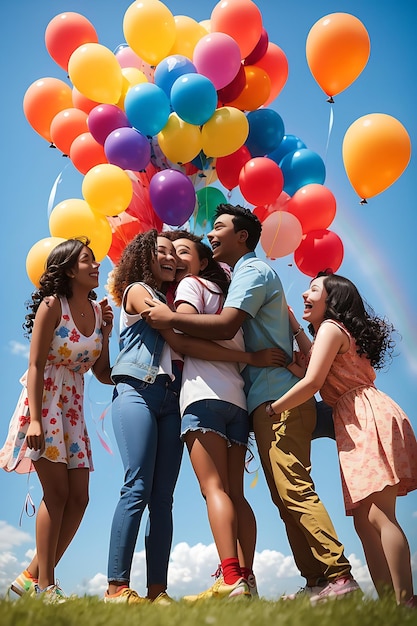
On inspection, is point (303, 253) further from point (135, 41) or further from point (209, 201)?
point (135, 41)

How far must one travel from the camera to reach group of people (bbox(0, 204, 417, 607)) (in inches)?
97.6

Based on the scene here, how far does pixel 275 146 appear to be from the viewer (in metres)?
4.50

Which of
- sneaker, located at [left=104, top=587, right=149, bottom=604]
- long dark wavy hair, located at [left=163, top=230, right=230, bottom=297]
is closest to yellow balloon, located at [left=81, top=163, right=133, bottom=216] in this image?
long dark wavy hair, located at [left=163, top=230, right=230, bottom=297]

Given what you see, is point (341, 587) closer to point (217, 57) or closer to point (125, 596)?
point (125, 596)

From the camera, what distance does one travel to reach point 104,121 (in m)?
4.20

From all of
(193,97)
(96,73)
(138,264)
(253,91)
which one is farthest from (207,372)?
(253,91)

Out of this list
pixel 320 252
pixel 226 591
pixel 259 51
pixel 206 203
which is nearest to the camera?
pixel 226 591

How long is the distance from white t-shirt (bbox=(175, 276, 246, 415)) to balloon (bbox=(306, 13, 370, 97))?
2.22 m

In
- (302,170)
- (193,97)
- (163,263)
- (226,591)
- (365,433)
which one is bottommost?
(226,591)

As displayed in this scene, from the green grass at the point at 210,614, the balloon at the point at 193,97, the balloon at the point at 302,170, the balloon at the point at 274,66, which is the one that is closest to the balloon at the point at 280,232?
the balloon at the point at 302,170

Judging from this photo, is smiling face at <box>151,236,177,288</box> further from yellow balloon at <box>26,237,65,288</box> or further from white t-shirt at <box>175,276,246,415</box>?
yellow balloon at <box>26,237,65,288</box>

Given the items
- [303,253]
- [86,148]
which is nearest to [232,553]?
[303,253]

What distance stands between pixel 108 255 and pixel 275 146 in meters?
1.36

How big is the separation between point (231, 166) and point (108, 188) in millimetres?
908
